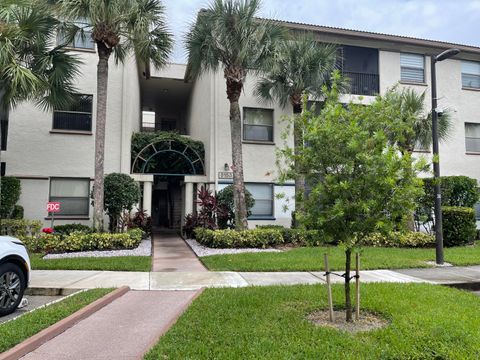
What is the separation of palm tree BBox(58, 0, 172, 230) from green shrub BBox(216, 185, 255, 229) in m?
4.65

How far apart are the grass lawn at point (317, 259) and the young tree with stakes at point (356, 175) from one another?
13.2ft

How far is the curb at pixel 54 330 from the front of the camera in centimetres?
432

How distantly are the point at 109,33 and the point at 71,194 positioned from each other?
6.65 metres

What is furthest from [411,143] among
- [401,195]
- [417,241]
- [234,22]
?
[401,195]

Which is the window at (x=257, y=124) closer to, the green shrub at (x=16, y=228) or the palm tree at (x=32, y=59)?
the palm tree at (x=32, y=59)

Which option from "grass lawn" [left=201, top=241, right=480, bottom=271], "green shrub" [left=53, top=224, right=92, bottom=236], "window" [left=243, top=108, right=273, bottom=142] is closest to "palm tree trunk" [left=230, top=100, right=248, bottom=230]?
"grass lawn" [left=201, top=241, right=480, bottom=271]

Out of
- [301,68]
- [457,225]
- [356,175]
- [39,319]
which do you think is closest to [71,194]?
[301,68]

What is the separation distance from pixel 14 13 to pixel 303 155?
1001 centimetres

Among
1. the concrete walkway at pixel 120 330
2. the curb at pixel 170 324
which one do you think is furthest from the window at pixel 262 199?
the concrete walkway at pixel 120 330

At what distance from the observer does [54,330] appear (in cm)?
509

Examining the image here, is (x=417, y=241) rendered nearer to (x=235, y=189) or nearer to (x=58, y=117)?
(x=235, y=189)

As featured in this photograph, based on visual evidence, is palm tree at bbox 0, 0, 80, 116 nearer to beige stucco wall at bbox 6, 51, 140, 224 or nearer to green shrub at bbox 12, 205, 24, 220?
beige stucco wall at bbox 6, 51, 140, 224

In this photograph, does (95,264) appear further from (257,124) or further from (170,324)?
(257,124)

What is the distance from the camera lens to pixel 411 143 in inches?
612
